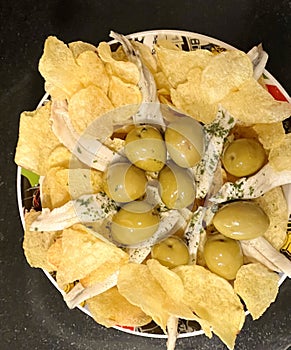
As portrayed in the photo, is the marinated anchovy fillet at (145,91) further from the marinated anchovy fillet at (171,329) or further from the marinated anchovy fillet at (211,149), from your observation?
the marinated anchovy fillet at (171,329)

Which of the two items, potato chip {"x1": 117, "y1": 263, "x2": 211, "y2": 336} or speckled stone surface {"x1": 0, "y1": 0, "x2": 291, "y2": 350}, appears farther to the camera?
speckled stone surface {"x1": 0, "y1": 0, "x2": 291, "y2": 350}

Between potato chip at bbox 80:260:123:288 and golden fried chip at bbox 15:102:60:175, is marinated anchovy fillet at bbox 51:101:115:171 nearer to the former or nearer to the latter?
golden fried chip at bbox 15:102:60:175

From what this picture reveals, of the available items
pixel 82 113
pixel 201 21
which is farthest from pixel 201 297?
pixel 201 21

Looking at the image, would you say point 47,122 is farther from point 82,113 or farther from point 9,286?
point 9,286

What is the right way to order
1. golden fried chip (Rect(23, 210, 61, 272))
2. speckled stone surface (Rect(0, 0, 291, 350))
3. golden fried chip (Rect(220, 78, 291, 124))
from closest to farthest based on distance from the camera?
golden fried chip (Rect(220, 78, 291, 124))
golden fried chip (Rect(23, 210, 61, 272))
speckled stone surface (Rect(0, 0, 291, 350))

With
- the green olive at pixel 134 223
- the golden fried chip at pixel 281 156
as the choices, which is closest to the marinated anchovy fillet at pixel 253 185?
the golden fried chip at pixel 281 156

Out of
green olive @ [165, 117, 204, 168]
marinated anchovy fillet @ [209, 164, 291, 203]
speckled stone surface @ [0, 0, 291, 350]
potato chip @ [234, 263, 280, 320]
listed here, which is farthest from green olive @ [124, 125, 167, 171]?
speckled stone surface @ [0, 0, 291, 350]
